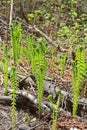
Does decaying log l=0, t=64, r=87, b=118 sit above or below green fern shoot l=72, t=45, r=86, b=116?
below

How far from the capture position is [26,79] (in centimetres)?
311

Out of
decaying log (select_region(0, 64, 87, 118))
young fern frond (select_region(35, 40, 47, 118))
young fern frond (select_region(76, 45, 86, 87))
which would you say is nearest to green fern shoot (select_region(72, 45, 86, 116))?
young fern frond (select_region(76, 45, 86, 87))

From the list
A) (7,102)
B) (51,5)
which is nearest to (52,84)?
(7,102)

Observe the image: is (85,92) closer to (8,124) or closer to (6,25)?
(8,124)

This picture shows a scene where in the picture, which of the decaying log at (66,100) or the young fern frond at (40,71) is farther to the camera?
the decaying log at (66,100)

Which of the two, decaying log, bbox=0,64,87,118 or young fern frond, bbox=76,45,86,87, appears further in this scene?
decaying log, bbox=0,64,87,118

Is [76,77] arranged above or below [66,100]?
above

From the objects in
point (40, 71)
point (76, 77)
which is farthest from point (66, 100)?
point (40, 71)

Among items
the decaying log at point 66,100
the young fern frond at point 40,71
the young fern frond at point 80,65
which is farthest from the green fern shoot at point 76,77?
the young fern frond at point 40,71

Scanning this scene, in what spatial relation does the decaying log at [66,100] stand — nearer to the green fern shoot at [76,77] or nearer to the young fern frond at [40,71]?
the green fern shoot at [76,77]

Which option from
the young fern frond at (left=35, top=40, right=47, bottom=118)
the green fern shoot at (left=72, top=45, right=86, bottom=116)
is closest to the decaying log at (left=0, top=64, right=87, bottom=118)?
the green fern shoot at (left=72, top=45, right=86, bottom=116)

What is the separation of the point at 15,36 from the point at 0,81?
569mm

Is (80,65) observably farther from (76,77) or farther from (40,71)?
(40,71)

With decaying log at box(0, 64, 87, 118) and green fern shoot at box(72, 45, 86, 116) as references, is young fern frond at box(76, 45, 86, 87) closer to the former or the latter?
green fern shoot at box(72, 45, 86, 116)
